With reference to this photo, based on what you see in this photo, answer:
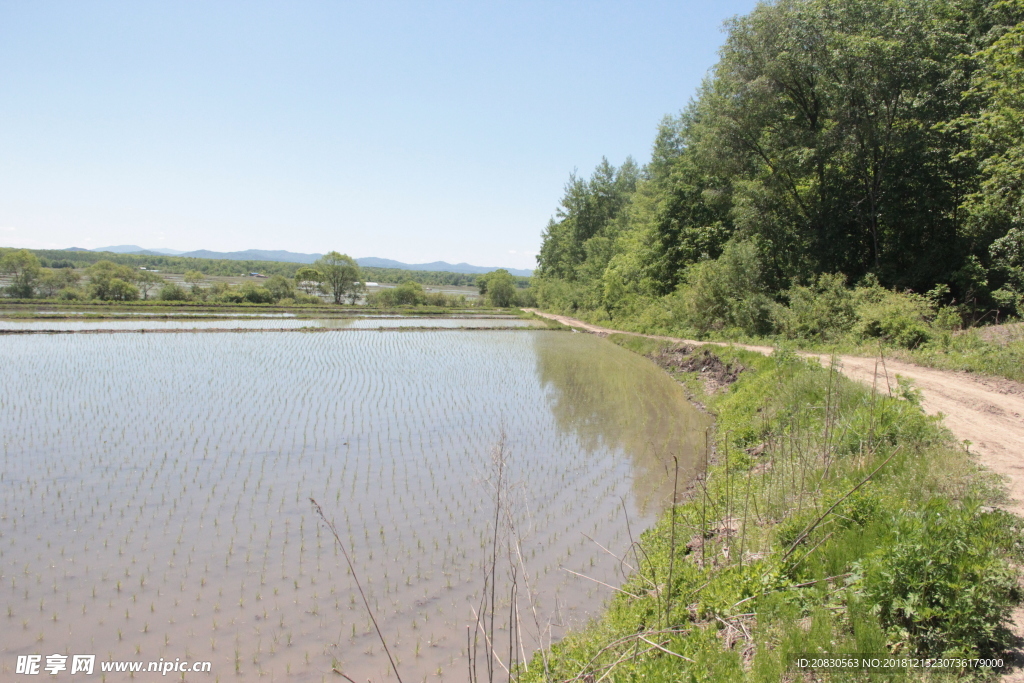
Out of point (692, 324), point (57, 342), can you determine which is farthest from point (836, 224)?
point (57, 342)

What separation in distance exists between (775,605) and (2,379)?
73.7 feet

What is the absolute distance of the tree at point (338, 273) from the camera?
7269 cm

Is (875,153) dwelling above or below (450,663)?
above

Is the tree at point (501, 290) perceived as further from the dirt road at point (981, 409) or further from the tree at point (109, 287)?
the dirt road at point (981, 409)

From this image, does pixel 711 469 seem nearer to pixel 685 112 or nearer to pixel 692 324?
pixel 692 324

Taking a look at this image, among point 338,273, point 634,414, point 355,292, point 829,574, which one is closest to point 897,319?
point 634,414

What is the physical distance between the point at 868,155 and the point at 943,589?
75.0 ft

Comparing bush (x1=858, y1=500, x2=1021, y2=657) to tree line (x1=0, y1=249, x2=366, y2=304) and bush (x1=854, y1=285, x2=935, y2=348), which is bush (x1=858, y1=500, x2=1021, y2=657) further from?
tree line (x1=0, y1=249, x2=366, y2=304)

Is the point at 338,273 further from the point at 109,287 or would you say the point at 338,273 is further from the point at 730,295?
the point at 730,295

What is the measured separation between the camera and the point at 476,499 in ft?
29.3

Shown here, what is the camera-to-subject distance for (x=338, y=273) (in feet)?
240

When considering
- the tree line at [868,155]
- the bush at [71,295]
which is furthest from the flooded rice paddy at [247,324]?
the tree line at [868,155]

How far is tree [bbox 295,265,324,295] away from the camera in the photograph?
7275 cm

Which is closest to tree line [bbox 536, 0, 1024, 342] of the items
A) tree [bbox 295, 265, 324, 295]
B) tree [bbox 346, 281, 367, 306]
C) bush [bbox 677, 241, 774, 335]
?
bush [bbox 677, 241, 774, 335]
